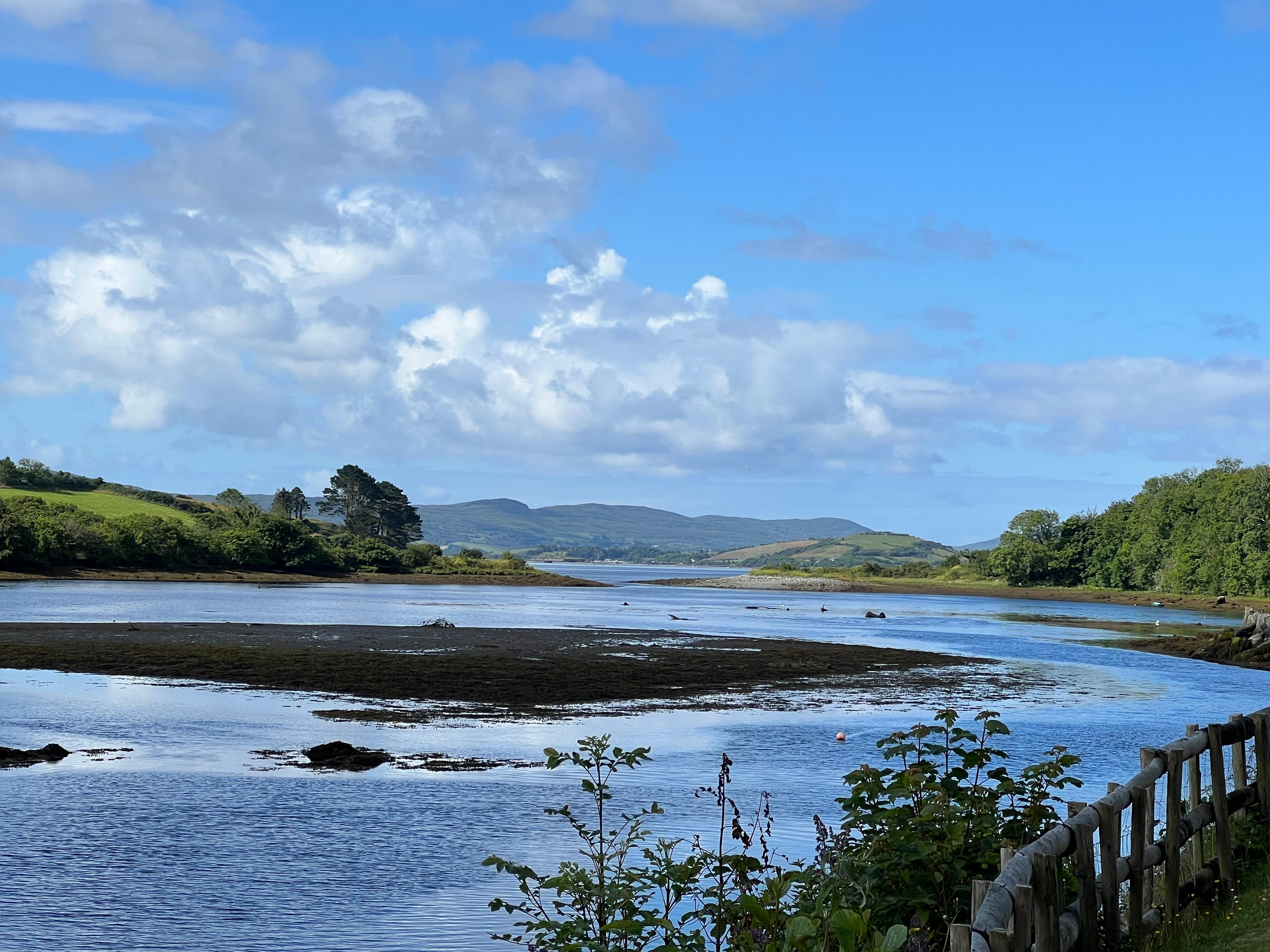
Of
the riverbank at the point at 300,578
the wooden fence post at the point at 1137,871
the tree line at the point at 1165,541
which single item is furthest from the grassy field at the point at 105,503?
the wooden fence post at the point at 1137,871

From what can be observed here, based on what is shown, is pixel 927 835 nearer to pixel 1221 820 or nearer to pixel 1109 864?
pixel 1109 864

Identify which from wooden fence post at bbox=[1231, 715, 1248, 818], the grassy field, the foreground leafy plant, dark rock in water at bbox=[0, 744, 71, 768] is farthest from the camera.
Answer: the grassy field

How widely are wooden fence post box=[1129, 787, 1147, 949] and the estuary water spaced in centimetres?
645

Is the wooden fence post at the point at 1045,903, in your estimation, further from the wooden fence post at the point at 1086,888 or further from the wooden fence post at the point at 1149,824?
the wooden fence post at the point at 1149,824

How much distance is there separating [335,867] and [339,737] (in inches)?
437

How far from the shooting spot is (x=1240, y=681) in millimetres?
47562

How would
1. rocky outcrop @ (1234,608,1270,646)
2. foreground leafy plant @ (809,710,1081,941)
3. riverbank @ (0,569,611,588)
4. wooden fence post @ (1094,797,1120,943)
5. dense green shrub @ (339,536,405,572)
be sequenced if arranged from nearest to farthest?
foreground leafy plant @ (809,710,1081,941)
wooden fence post @ (1094,797,1120,943)
rocky outcrop @ (1234,608,1270,646)
riverbank @ (0,569,611,588)
dense green shrub @ (339,536,405,572)

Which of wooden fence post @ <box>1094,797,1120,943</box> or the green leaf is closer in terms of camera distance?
the green leaf

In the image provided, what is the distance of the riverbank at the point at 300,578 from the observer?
120938 millimetres

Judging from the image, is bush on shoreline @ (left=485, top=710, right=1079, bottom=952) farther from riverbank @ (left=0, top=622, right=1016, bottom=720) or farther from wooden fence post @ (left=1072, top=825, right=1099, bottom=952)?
A: riverbank @ (left=0, top=622, right=1016, bottom=720)

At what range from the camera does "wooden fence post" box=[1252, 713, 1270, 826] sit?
1242 centimetres

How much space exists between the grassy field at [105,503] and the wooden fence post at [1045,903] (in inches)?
5581

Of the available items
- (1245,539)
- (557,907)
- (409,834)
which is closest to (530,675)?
(409,834)

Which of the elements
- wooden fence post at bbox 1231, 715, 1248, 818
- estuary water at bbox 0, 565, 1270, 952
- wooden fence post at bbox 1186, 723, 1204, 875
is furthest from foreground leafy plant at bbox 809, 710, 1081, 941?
estuary water at bbox 0, 565, 1270, 952
